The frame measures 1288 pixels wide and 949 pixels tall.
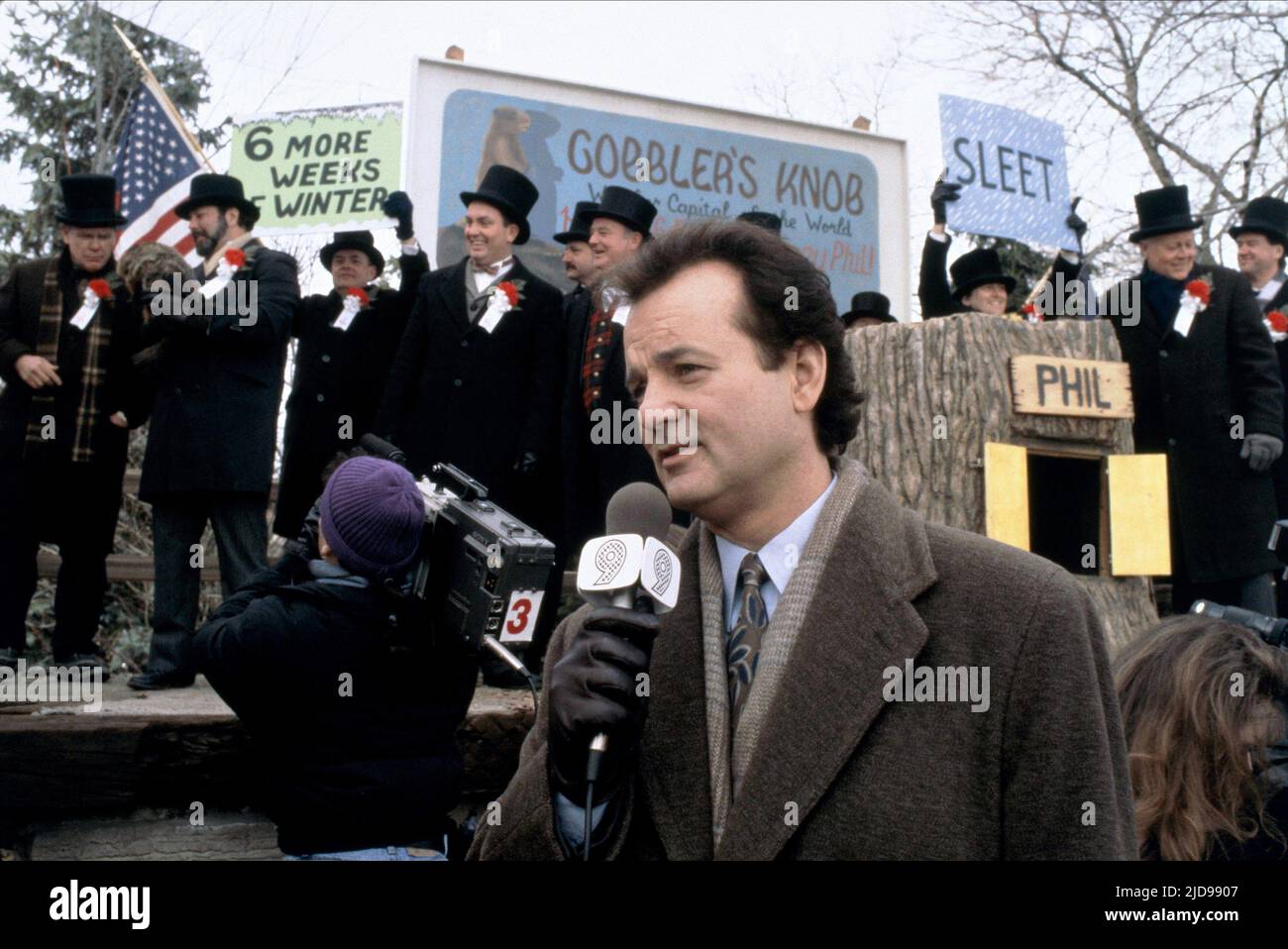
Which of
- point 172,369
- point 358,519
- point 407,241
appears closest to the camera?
point 358,519

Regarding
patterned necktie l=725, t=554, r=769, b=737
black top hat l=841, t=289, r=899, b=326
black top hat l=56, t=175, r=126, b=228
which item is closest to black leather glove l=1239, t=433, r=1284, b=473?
black top hat l=841, t=289, r=899, b=326

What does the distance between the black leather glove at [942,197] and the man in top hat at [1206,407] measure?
1289mm

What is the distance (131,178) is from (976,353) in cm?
512

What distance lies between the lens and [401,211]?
6.96m

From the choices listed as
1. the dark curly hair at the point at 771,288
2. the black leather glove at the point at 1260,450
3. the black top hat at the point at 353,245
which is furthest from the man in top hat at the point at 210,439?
the black leather glove at the point at 1260,450

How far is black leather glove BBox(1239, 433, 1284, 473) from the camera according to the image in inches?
256

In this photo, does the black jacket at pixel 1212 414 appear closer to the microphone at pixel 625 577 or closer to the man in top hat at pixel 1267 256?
the man in top hat at pixel 1267 256

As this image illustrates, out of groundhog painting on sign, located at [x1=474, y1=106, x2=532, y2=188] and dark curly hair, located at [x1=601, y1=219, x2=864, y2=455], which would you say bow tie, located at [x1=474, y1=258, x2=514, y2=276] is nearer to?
groundhog painting on sign, located at [x1=474, y1=106, x2=532, y2=188]

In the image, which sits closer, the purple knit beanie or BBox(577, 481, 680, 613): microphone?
BBox(577, 481, 680, 613): microphone

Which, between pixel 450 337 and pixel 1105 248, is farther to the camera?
pixel 1105 248

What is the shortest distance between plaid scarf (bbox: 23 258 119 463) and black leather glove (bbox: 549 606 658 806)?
183 inches
